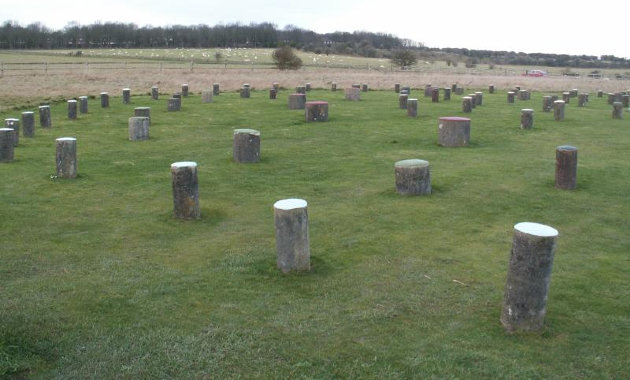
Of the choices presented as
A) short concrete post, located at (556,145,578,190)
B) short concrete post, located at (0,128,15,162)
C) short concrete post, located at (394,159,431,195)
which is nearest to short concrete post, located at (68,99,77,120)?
short concrete post, located at (0,128,15,162)

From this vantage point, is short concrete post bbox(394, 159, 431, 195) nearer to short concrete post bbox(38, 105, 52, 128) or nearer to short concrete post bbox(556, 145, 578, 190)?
short concrete post bbox(556, 145, 578, 190)

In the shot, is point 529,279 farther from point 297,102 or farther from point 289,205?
point 297,102

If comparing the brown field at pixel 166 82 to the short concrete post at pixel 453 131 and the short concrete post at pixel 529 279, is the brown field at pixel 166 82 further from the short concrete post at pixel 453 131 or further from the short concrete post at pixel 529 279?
the short concrete post at pixel 529 279

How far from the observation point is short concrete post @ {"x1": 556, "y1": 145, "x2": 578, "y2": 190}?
33.3 feet

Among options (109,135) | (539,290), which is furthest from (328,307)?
(109,135)

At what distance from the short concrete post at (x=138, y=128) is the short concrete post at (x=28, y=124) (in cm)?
259

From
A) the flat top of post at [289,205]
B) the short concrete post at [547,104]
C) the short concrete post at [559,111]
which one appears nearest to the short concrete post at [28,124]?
the flat top of post at [289,205]

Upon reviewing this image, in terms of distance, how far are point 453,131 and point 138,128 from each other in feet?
26.0

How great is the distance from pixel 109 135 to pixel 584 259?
12.9 metres

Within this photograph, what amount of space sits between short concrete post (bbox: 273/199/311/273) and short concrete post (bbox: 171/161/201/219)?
2315 mm

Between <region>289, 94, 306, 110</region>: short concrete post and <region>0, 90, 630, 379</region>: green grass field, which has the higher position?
<region>289, 94, 306, 110</region>: short concrete post

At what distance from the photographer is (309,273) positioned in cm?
646

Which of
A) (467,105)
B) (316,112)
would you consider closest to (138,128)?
(316,112)

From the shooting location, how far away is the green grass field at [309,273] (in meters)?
4.73
